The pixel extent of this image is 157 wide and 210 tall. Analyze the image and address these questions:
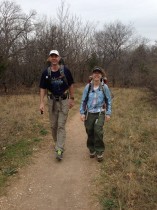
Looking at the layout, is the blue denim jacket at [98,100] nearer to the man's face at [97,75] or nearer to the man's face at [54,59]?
the man's face at [97,75]

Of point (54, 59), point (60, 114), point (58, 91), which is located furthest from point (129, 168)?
point (54, 59)

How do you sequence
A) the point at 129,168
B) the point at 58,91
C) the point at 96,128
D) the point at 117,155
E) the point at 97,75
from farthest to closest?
the point at 117,155 < the point at 58,91 < the point at 96,128 < the point at 97,75 < the point at 129,168

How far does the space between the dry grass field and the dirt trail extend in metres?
0.21

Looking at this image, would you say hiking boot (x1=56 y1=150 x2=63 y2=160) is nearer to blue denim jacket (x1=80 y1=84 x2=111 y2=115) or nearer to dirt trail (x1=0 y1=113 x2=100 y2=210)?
dirt trail (x1=0 y1=113 x2=100 y2=210)

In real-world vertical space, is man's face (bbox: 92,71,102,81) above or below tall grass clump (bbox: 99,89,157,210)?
above

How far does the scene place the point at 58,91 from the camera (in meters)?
5.99

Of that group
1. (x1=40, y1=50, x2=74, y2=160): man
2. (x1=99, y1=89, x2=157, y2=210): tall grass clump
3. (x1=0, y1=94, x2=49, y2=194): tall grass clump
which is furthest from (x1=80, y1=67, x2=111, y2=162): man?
(x1=0, y1=94, x2=49, y2=194): tall grass clump

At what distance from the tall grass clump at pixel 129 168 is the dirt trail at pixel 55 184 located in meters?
0.28

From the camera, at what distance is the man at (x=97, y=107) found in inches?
229

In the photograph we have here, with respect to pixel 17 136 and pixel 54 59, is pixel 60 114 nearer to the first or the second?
pixel 54 59

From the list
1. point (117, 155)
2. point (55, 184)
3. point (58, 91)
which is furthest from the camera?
point (117, 155)

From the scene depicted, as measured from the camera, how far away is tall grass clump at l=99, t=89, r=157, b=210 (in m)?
4.30

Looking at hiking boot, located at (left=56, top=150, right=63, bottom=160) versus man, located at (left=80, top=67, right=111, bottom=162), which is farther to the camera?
hiking boot, located at (left=56, top=150, right=63, bottom=160)

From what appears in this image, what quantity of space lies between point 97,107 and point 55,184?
1.76 m
